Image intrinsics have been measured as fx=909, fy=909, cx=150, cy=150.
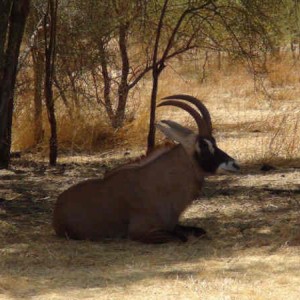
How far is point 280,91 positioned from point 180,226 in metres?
13.9

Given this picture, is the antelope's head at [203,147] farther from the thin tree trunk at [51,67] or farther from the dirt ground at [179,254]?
the thin tree trunk at [51,67]

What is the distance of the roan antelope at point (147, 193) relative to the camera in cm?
870

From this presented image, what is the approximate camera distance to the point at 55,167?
13.4 meters

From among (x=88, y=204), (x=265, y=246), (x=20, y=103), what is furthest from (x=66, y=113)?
(x=265, y=246)

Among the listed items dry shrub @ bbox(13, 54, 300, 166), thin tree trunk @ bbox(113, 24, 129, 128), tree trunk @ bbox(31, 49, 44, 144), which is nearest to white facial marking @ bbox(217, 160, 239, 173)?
dry shrub @ bbox(13, 54, 300, 166)

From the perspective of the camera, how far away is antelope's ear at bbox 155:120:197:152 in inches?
349

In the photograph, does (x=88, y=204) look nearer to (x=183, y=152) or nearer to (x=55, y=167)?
(x=183, y=152)

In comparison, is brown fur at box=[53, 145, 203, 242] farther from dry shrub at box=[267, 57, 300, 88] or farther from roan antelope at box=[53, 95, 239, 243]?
dry shrub at box=[267, 57, 300, 88]

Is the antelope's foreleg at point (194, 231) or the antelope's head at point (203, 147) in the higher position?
the antelope's head at point (203, 147)

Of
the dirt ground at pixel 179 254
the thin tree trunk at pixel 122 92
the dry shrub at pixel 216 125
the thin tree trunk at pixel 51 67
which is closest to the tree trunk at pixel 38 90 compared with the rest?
the dry shrub at pixel 216 125

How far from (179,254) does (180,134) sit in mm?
1429

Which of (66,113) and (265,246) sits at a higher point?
(66,113)

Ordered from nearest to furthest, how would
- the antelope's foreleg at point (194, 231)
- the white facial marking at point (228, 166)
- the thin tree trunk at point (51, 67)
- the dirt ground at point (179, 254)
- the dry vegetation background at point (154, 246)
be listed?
the dirt ground at point (179, 254) → the dry vegetation background at point (154, 246) → the antelope's foreleg at point (194, 231) → the white facial marking at point (228, 166) → the thin tree trunk at point (51, 67)

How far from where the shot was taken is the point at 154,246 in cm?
834
